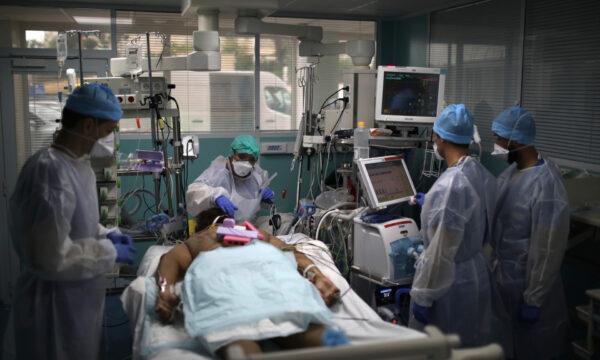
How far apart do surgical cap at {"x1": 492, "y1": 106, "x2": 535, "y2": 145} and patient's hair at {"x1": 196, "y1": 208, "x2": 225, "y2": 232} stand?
66.6 inches

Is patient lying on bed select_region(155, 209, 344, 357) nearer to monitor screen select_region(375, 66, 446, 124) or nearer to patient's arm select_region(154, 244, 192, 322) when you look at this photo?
patient's arm select_region(154, 244, 192, 322)

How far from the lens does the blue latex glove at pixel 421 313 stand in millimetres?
2672


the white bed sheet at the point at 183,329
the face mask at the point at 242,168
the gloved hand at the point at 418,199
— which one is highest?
the face mask at the point at 242,168

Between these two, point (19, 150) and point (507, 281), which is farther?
point (19, 150)

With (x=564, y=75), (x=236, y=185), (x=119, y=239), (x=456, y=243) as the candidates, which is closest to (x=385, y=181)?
(x=456, y=243)

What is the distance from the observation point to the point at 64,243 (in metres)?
2.06

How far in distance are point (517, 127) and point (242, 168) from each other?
1667mm

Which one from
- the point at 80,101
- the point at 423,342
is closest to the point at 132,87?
the point at 80,101

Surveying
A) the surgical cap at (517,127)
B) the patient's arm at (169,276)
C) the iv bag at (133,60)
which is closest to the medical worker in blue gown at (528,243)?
the surgical cap at (517,127)

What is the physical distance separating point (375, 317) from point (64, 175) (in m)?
1.41

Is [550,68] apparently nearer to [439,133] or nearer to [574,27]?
[574,27]

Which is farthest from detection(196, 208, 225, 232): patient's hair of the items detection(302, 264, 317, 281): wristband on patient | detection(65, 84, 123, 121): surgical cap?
detection(65, 84, 123, 121): surgical cap

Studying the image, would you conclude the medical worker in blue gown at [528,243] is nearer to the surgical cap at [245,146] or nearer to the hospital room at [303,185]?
the hospital room at [303,185]

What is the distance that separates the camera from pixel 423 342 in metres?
1.47
